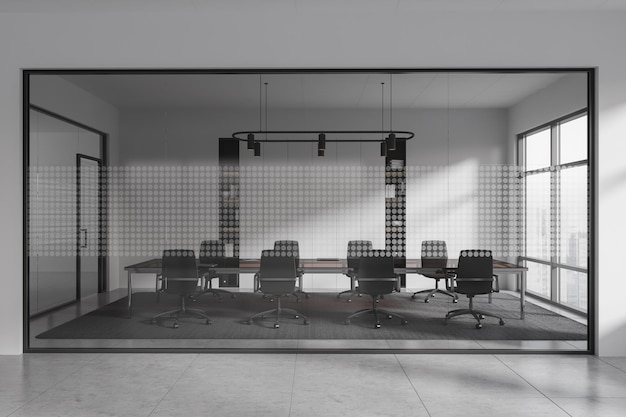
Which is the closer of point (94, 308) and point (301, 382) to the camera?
point (301, 382)

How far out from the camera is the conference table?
523 cm

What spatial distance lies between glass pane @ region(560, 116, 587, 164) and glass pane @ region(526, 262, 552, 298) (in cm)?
106

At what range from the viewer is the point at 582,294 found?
5.28 meters

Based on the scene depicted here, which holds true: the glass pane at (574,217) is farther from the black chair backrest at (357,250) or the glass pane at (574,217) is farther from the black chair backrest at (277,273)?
the black chair backrest at (277,273)

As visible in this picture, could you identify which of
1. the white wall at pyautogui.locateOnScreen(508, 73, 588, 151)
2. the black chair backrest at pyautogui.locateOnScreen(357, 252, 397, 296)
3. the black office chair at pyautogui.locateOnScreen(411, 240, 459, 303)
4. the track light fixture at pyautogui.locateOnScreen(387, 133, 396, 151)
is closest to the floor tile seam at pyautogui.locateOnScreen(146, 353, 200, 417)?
the black chair backrest at pyautogui.locateOnScreen(357, 252, 397, 296)

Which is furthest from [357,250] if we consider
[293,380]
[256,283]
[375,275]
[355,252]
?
[293,380]

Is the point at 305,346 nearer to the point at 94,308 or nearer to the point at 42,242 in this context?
the point at 94,308

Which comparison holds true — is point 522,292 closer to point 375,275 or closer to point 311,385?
point 375,275

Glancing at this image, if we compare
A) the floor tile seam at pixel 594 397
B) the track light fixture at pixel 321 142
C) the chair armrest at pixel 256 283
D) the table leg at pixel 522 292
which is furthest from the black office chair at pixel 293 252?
the floor tile seam at pixel 594 397

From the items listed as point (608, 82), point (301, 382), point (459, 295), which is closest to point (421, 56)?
point (608, 82)

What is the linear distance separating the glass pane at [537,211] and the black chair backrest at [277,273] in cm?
228

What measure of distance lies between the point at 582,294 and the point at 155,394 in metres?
4.00

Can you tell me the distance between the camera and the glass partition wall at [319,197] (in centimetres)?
521

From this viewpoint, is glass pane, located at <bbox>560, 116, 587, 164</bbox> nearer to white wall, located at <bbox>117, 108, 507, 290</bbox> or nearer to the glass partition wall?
the glass partition wall
